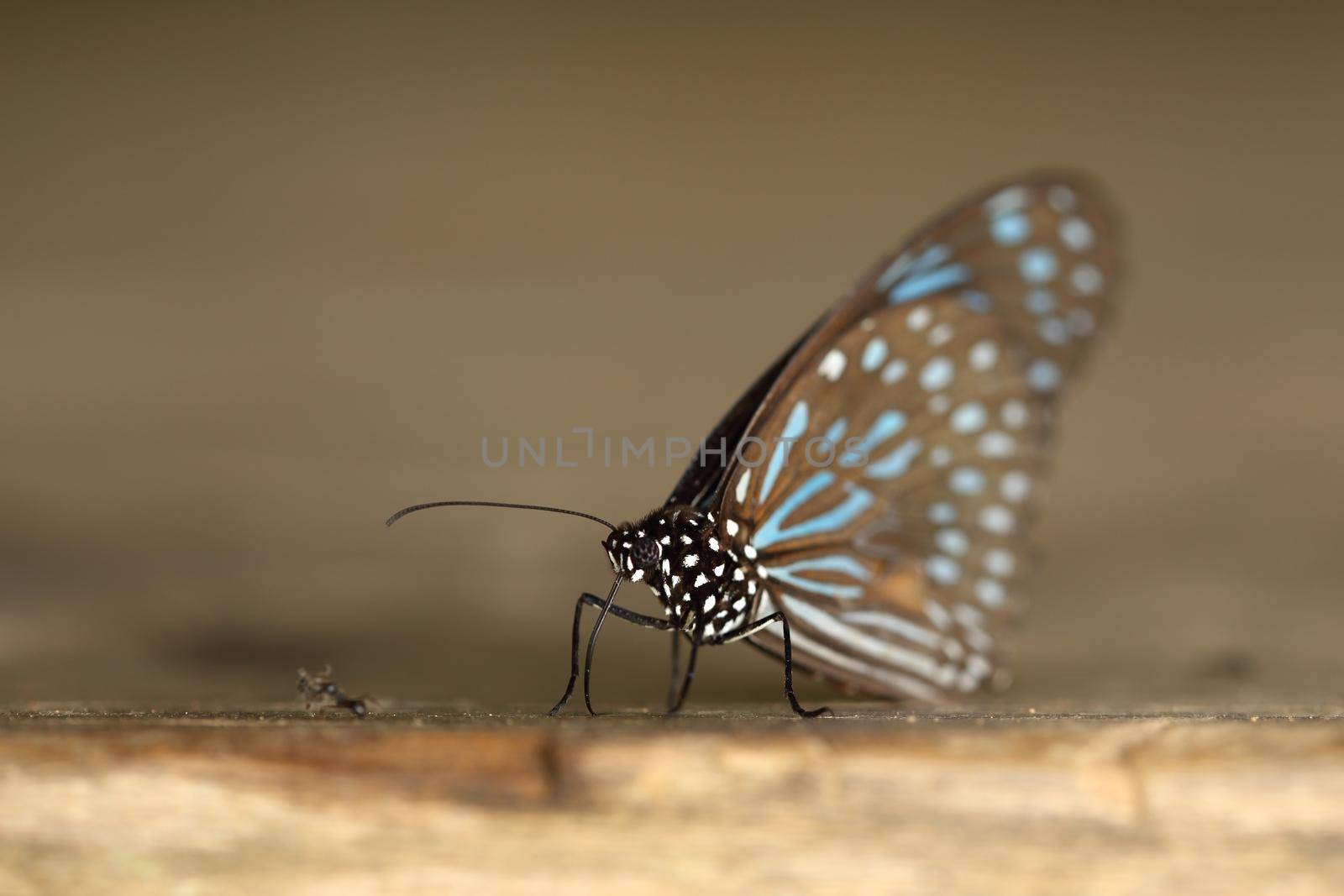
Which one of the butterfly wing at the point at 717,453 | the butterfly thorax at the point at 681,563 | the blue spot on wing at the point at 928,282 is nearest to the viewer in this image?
the butterfly thorax at the point at 681,563

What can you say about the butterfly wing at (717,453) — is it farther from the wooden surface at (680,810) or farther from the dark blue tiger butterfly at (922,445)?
the wooden surface at (680,810)

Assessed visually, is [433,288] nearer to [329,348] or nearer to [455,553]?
[329,348]

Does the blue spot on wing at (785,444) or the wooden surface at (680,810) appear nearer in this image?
the wooden surface at (680,810)

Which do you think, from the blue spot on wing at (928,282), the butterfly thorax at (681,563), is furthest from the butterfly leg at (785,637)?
the blue spot on wing at (928,282)

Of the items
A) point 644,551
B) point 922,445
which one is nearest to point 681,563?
point 644,551

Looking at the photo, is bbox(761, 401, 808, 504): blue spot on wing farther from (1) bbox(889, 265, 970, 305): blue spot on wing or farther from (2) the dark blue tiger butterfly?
(1) bbox(889, 265, 970, 305): blue spot on wing

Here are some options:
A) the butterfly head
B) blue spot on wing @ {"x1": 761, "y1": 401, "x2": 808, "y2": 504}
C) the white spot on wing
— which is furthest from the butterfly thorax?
the white spot on wing
